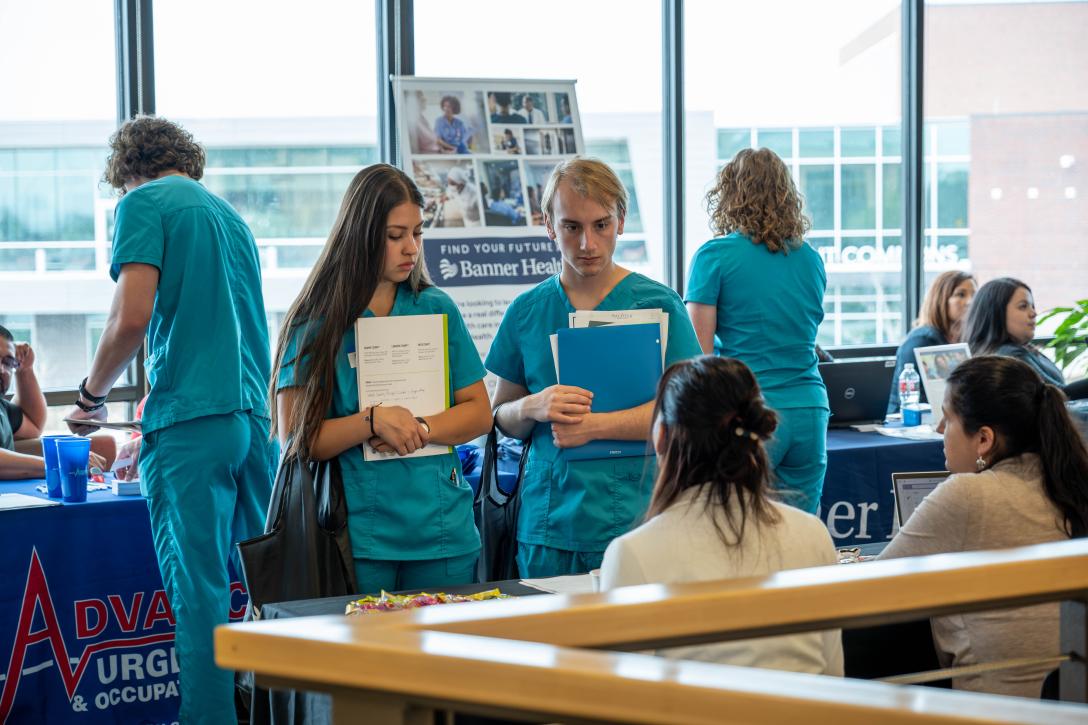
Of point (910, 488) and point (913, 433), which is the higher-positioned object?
point (910, 488)

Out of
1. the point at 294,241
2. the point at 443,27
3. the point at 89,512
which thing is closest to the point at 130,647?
the point at 89,512

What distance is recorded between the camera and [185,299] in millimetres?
2822

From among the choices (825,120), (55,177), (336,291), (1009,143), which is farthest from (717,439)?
(1009,143)

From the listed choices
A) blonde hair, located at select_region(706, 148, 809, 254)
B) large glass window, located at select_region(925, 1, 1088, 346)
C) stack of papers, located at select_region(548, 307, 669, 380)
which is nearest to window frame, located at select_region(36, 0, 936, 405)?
large glass window, located at select_region(925, 1, 1088, 346)

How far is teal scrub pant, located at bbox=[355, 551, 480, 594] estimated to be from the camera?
2227mm

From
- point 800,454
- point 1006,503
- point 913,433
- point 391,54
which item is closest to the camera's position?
point 1006,503

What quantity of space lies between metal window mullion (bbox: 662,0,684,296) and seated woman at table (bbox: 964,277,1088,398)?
166cm

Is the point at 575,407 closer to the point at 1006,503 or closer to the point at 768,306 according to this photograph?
the point at 1006,503

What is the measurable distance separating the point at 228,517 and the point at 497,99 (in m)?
2.54

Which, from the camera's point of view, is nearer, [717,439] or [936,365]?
[717,439]

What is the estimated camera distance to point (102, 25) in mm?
4910

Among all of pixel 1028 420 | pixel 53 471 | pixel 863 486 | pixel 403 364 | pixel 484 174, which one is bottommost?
pixel 863 486

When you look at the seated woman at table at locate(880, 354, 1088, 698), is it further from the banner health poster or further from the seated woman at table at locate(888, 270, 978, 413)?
the seated woman at table at locate(888, 270, 978, 413)

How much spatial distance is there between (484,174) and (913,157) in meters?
3.06
